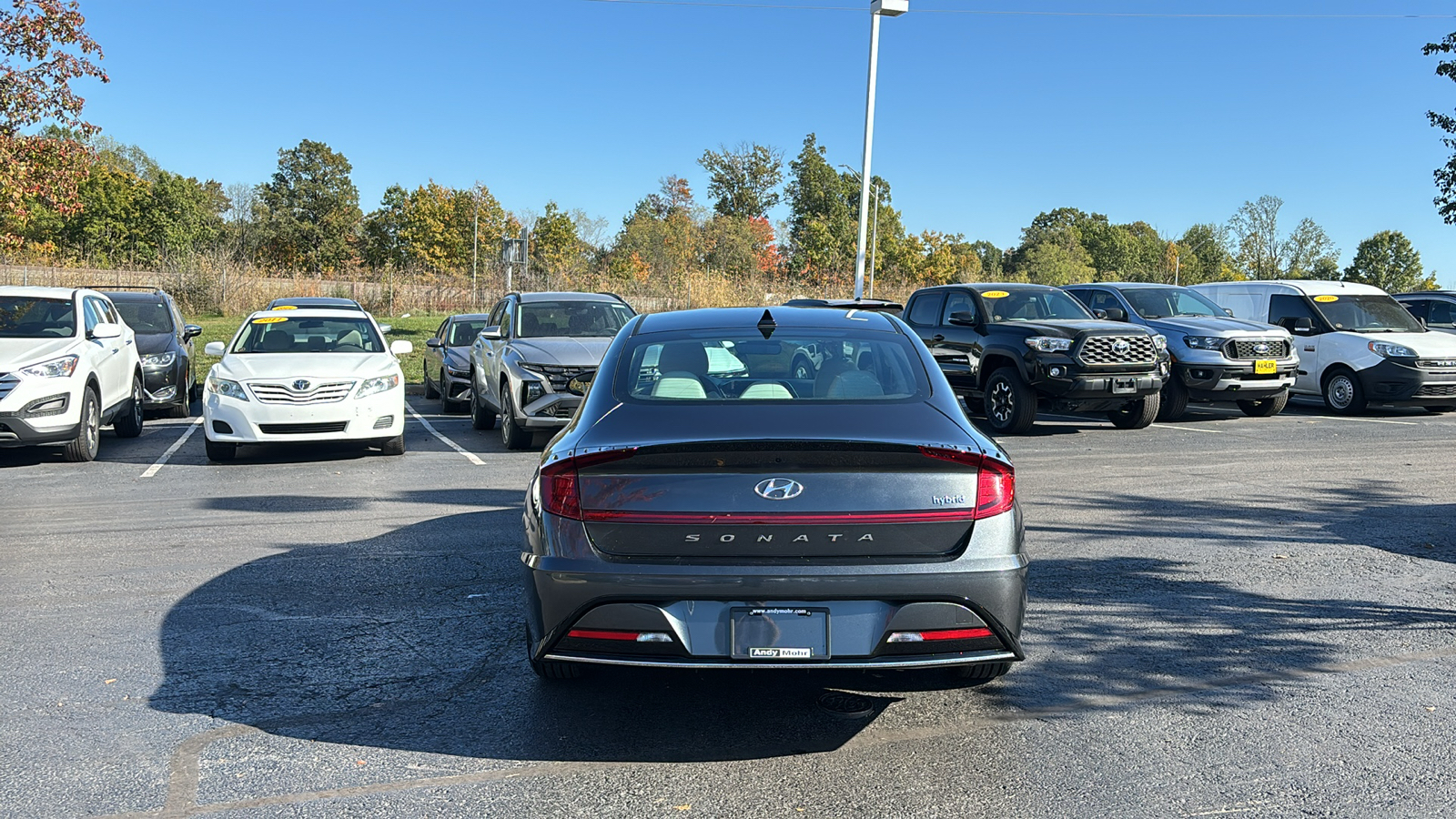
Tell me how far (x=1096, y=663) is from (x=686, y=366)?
2.07 meters

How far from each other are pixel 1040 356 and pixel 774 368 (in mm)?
9544

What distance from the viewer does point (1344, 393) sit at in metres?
16.7

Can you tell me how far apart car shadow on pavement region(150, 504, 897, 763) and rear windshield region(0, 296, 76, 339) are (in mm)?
7098

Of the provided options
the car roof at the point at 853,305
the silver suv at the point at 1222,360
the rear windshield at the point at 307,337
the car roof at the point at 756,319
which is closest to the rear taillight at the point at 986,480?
the car roof at the point at 756,319

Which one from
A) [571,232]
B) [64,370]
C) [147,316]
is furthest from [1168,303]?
[571,232]

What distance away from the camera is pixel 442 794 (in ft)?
11.4

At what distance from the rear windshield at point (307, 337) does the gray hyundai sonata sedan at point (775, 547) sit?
9105 mm

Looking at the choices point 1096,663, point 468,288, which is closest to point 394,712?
point 1096,663

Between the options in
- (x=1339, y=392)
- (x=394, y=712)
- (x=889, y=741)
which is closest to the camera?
(x=889, y=741)

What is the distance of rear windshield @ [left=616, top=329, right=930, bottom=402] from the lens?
14.6ft

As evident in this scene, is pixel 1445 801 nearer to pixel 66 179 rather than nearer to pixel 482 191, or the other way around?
pixel 66 179

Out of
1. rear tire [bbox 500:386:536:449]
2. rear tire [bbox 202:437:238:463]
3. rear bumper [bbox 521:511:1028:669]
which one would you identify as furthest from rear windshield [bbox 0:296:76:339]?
rear bumper [bbox 521:511:1028:669]

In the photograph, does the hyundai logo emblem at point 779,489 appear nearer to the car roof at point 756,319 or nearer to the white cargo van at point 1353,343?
the car roof at point 756,319

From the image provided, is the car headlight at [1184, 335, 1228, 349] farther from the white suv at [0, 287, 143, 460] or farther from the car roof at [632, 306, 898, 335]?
the white suv at [0, 287, 143, 460]
